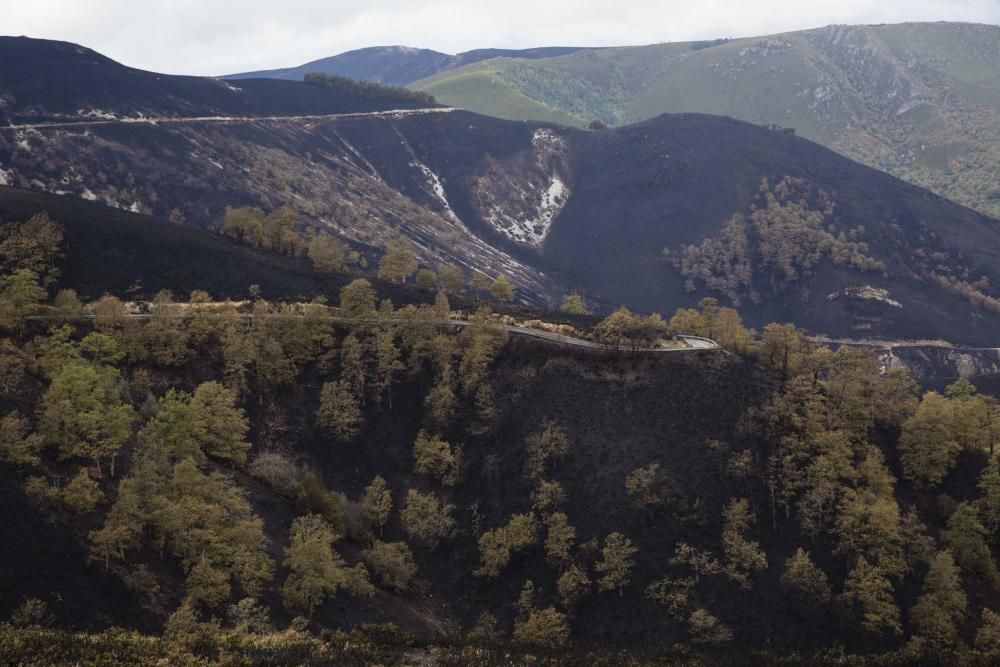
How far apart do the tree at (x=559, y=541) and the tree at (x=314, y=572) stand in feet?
50.7

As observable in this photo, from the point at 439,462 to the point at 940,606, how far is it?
4463cm

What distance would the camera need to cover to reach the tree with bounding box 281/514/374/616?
5641cm

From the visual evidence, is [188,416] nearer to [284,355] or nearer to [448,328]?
[284,355]

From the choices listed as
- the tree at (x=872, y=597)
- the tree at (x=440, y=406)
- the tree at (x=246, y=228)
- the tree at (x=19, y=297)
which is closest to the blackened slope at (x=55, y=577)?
the tree at (x=19, y=297)

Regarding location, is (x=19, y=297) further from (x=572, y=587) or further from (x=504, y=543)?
(x=572, y=587)

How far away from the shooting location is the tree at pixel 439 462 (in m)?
77.7

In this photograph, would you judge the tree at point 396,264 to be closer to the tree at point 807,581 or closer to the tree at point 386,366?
the tree at point 386,366

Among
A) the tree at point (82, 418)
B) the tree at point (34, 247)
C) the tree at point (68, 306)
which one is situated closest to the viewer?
the tree at point (82, 418)

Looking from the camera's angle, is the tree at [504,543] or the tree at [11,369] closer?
the tree at [11,369]

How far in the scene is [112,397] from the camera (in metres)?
68.1

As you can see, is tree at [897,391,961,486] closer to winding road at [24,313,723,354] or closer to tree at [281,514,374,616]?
winding road at [24,313,723,354]

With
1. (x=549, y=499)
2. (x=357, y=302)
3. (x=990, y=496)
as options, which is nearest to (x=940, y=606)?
(x=990, y=496)

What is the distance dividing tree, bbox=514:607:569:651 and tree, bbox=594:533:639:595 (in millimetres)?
4566

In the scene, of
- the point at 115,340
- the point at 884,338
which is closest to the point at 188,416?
the point at 115,340
